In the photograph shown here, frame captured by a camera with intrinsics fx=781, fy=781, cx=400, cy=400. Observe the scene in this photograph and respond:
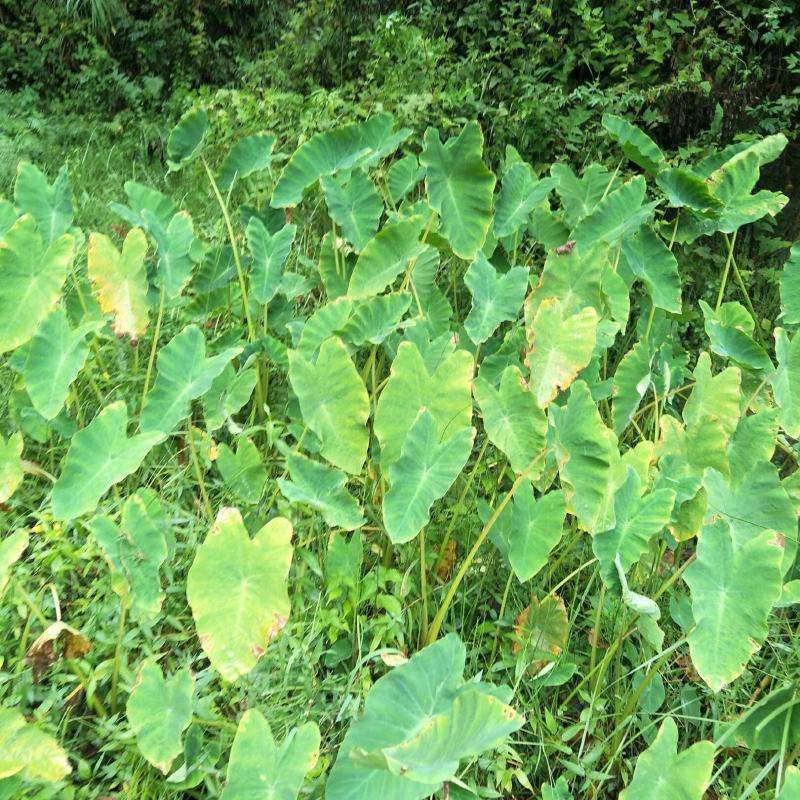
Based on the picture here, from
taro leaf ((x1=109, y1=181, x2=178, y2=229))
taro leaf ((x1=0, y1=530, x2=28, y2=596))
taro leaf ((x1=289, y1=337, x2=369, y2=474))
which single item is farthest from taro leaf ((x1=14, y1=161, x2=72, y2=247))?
taro leaf ((x1=0, y1=530, x2=28, y2=596))

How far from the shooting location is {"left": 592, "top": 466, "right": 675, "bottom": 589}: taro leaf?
1368 mm

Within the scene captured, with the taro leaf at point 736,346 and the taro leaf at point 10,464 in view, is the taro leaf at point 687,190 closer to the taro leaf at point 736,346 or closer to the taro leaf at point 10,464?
the taro leaf at point 736,346

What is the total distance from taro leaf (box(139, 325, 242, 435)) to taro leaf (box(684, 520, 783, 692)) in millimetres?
1010

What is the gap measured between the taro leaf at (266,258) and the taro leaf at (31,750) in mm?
1166

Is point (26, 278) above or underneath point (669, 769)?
above

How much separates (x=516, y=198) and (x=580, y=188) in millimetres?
339

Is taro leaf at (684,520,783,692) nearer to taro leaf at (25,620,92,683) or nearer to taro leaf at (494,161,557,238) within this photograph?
taro leaf at (25,620,92,683)

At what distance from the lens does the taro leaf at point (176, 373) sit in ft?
5.51

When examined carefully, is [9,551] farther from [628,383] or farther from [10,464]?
[628,383]

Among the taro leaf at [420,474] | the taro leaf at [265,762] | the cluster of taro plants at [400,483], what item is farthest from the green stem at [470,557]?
the taro leaf at [265,762]

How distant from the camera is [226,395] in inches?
74.4

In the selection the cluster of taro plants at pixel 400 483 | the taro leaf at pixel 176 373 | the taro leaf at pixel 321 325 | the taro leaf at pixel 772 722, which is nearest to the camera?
the cluster of taro plants at pixel 400 483

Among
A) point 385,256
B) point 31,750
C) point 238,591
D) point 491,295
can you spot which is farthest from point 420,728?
point 385,256

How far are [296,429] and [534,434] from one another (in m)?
0.67
